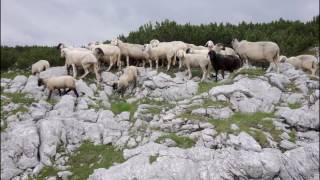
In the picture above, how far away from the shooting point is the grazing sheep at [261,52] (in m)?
22.5

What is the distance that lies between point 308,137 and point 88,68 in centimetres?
1050

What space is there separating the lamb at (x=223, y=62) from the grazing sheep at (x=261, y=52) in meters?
0.80

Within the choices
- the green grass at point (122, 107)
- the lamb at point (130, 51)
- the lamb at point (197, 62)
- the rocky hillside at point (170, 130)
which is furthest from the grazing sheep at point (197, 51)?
the green grass at point (122, 107)

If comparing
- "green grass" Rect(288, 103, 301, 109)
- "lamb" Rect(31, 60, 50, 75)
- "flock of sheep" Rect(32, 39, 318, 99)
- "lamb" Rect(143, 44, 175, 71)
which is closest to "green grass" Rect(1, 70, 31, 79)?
"lamb" Rect(31, 60, 50, 75)

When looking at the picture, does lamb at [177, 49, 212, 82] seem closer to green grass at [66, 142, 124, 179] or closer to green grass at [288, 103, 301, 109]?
green grass at [288, 103, 301, 109]

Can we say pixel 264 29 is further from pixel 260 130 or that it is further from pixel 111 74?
pixel 260 130

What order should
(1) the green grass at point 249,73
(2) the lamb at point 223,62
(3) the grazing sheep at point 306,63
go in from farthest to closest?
(3) the grazing sheep at point 306,63 → (2) the lamb at point 223,62 → (1) the green grass at point 249,73

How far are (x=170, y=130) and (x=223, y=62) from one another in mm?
5631

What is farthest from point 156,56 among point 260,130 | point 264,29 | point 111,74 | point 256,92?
point 264,29

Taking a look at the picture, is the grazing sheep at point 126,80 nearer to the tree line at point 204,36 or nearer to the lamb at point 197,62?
the lamb at point 197,62

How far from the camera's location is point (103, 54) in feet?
77.5

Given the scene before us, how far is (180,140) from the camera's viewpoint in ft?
54.8

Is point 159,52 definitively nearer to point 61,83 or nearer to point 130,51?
point 130,51

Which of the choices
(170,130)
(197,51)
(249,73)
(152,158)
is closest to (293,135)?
(170,130)
